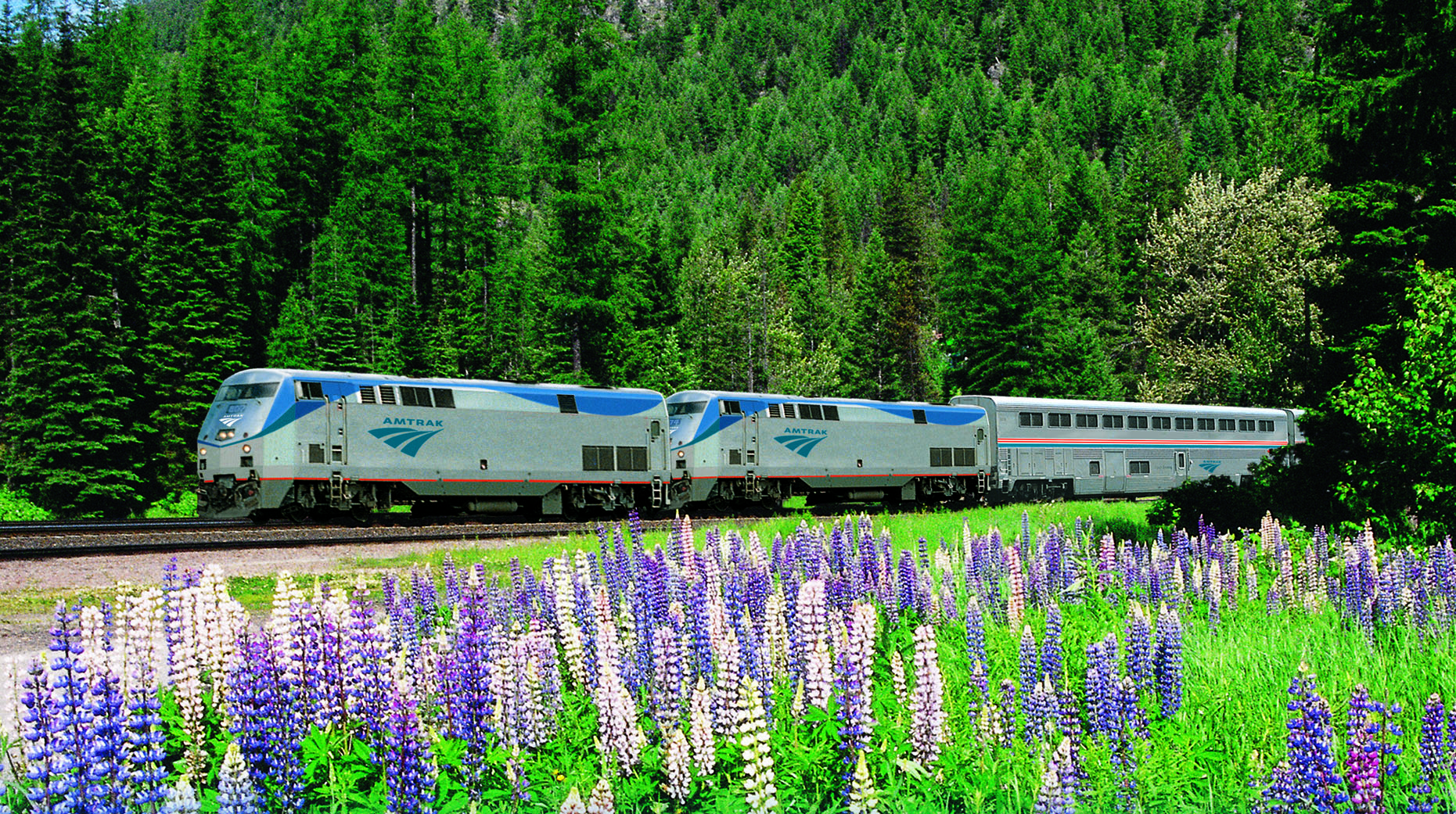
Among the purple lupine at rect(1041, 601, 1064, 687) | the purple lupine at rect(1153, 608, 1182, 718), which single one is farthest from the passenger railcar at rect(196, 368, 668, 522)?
the purple lupine at rect(1153, 608, 1182, 718)

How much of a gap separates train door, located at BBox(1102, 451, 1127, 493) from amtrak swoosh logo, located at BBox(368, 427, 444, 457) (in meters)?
26.7

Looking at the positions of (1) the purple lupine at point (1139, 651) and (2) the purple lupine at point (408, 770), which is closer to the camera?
(2) the purple lupine at point (408, 770)

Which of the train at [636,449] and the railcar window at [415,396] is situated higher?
the railcar window at [415,396]

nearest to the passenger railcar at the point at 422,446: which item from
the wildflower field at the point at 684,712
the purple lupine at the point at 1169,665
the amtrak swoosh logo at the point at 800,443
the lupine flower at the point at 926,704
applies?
the amtrak swoosh logo at the point at 800,443

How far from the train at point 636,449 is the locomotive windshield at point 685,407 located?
5cm

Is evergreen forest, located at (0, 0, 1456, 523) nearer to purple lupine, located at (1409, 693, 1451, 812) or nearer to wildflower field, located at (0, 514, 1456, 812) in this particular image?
wildflower field, located at (0, 514, 1456, 812)

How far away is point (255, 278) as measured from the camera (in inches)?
2299

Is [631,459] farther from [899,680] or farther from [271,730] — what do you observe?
[271,730]

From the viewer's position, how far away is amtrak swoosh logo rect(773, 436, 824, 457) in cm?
3522

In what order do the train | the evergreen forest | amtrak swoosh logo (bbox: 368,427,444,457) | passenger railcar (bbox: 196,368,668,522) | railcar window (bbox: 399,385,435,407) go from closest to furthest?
the evergreen forest
passenger railcar (bbox: 196,368,668,522)
the train
amtrak swoosh logo (bbox: 368,427,444,457)
railcar window (bbox: 399,385,435,407)

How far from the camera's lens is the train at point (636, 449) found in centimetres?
2653

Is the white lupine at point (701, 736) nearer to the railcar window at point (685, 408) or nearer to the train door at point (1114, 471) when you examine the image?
the railcar window at point (685, 408)

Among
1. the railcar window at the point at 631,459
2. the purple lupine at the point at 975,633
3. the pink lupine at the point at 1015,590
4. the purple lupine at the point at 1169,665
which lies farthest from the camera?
the railcar window at the point at 631,459

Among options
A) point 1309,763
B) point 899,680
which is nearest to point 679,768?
point 899,680
